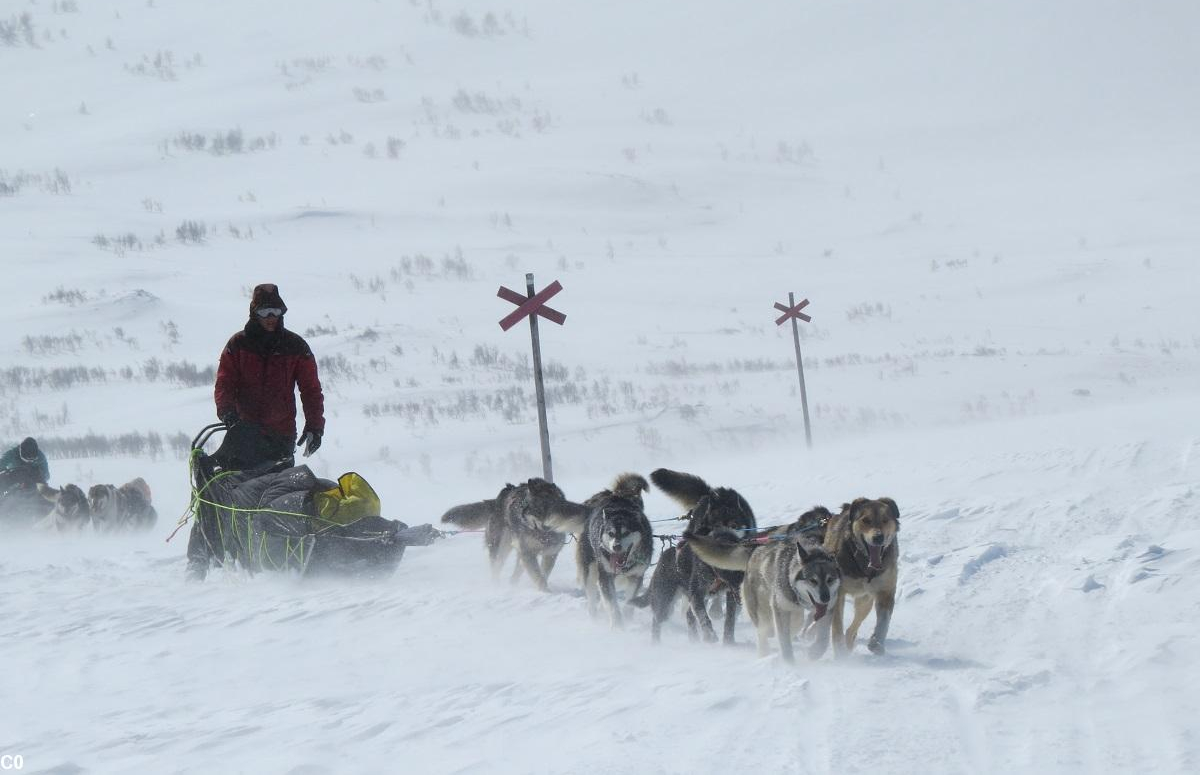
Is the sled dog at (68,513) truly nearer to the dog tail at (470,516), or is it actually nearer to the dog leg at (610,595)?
the dog tail at (470,516)

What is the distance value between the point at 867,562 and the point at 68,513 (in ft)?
31.2

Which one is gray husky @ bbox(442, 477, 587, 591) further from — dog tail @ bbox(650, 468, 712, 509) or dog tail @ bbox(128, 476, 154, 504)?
dog tail @ bbox(128, 476, 154, 504)

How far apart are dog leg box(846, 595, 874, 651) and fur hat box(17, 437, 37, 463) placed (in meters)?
10.4

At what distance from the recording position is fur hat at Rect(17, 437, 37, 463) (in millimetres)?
12188

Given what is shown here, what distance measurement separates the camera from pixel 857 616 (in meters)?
5.16

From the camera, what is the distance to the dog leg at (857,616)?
5.10 metres

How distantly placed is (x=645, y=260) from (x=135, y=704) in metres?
42.2

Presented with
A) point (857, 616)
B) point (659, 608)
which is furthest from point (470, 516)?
point (857, 616)

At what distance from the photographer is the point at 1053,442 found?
11.3m

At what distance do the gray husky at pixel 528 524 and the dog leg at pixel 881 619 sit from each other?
7.17 ft

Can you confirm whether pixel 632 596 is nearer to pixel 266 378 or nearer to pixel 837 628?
pixel 837 628

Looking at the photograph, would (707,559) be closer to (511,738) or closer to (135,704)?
(511,738)

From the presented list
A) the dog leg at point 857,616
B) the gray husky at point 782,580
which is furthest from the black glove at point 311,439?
the dog leg at point 857,616

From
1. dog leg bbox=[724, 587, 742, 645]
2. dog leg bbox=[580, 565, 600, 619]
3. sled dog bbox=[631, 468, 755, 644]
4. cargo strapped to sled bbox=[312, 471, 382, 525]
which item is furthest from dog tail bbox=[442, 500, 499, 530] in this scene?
dog leg bbox=[724, 587, 742, 645]
